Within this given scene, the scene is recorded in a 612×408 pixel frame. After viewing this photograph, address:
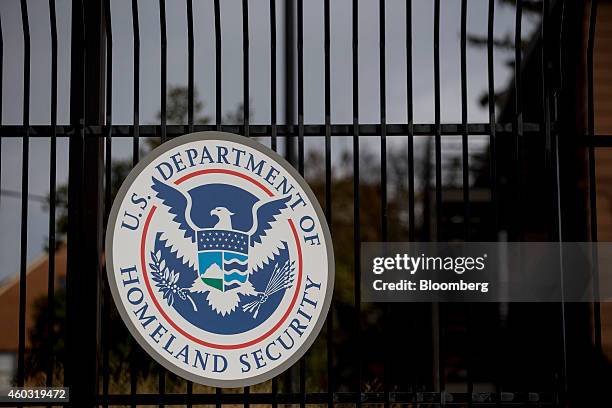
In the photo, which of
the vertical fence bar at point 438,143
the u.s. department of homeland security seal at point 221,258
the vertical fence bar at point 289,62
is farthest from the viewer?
the vertical fence bar at point 289,62

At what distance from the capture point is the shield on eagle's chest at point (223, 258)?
426 cm

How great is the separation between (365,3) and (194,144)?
8.59ft

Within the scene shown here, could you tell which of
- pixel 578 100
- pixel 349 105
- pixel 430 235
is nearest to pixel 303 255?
pixel 349 105

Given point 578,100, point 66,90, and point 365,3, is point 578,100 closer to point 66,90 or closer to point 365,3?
point 365,3

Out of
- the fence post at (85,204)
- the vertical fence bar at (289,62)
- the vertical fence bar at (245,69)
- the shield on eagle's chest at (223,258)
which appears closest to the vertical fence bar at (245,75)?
the vertical fence bar at (245,69)

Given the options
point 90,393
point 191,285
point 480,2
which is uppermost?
point 480,2

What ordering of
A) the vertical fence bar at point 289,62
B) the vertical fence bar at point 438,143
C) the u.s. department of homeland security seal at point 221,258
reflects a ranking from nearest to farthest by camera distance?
the vertical fence bar at point 438,143 → the u.s. department of homeland security seal at point 221,258 → the vertical fence bar at point 289,62

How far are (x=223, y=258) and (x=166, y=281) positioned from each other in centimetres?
29

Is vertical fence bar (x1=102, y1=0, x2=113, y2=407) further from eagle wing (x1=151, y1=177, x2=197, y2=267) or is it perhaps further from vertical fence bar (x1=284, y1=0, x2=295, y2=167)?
vertical fence bar (x1=284, y1=0, x2=295, y2=167)

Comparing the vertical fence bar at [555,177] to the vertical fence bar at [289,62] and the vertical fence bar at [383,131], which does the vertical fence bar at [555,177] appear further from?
the vertical fence bar at [289,62]

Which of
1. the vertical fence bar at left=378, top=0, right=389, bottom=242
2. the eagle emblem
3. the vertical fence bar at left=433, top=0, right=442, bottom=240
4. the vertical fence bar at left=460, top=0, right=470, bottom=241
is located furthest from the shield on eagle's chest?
the vertical fence bar at left=460, top=0, right=470, bottom=241

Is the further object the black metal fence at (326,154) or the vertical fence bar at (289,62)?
the vertical fence bar at (289,62)

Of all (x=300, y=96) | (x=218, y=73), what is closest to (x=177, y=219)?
(x=218, y=73)

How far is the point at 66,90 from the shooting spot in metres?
6.40
